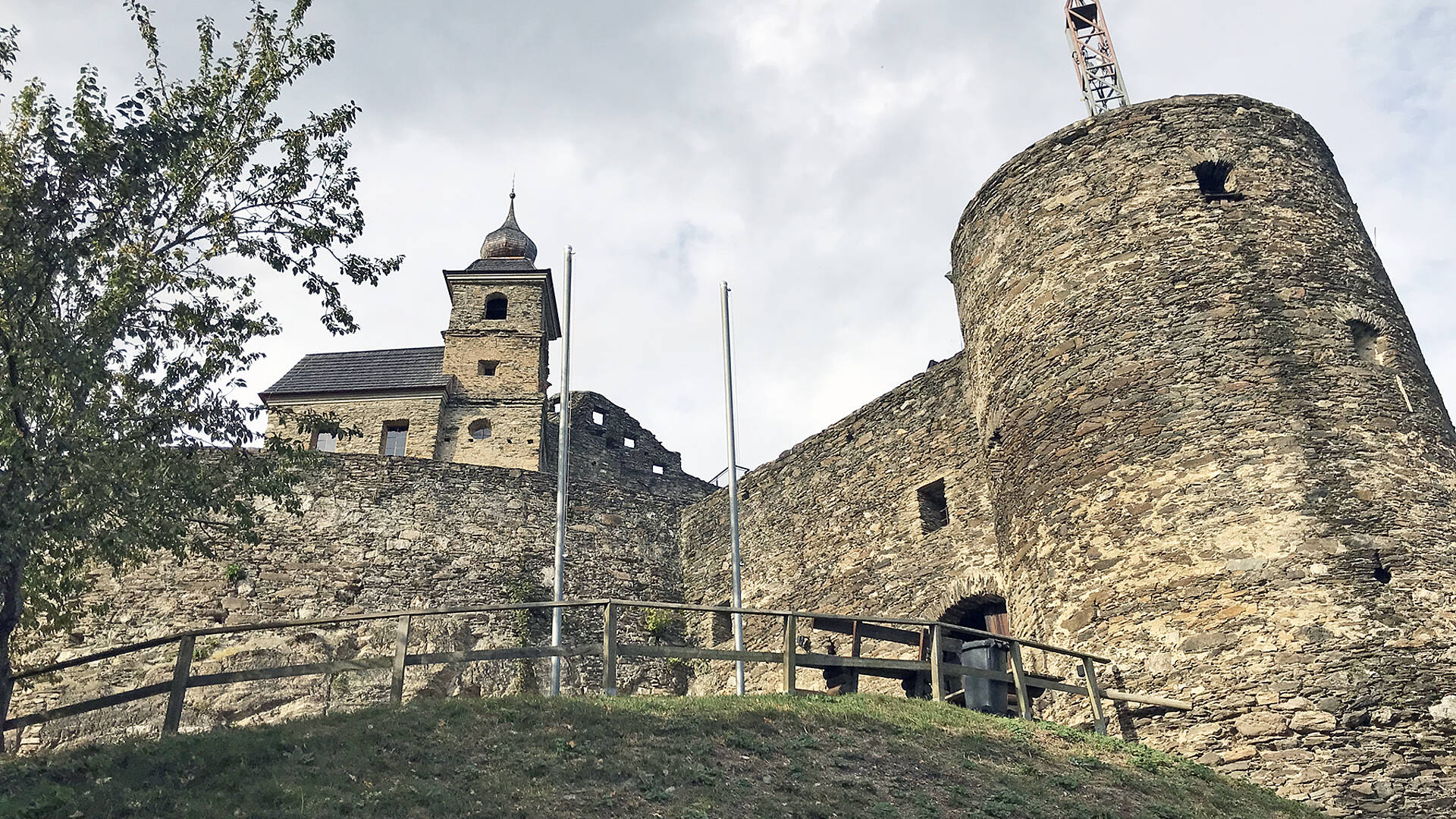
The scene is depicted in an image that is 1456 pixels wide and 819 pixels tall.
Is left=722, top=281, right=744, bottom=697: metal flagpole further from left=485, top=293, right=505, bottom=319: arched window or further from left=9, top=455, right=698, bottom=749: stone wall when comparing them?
left=485, top=293, right=505, bottom=319: arched window

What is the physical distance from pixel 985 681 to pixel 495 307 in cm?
2480

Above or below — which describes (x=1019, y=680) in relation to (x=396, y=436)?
below

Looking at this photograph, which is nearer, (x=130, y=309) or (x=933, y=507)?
(x=130, y=309)

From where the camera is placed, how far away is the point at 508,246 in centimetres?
3616

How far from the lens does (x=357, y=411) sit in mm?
31141

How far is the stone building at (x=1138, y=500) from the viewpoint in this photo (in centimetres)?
1007

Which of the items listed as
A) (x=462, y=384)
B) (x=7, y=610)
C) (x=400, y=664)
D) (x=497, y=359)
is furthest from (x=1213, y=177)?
(x=462, y=384)

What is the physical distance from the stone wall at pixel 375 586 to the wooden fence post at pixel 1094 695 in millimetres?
8467

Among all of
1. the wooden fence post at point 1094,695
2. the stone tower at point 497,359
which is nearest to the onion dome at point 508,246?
the stone tower at point 497,359

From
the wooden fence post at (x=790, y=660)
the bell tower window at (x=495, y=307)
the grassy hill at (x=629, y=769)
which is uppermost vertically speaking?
the bell tower window at (x=495, y=307)

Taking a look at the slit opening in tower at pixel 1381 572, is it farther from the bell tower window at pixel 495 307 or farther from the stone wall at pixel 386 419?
the bell tower window at pixel 495 307

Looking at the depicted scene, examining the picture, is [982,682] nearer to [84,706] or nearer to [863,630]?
[863,630]

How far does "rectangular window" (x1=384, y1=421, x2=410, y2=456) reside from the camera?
30688 mm

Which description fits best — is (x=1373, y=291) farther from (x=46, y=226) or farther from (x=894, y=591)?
(x=46, y=226)
